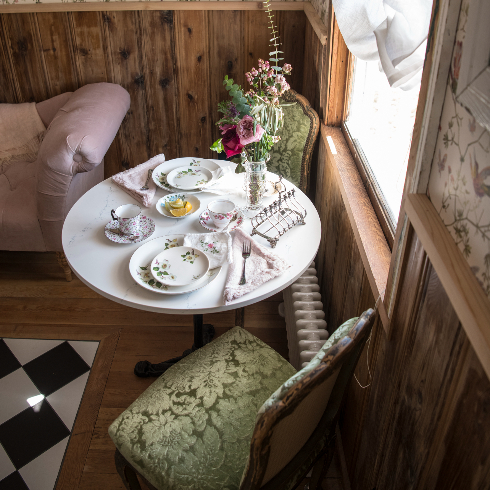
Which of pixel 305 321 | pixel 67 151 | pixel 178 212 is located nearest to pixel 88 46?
pixel 67 151

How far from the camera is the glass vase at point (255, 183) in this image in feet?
5.34

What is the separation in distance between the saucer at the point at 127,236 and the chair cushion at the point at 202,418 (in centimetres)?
42

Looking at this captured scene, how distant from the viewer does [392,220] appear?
4.62 feet

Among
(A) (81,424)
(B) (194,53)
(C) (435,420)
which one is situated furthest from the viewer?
(B) (194,53)

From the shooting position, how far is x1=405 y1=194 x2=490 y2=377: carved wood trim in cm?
67

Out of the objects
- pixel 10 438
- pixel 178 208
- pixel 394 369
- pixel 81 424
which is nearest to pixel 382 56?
pixel 394 369

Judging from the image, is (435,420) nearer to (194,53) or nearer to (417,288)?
(417,288)

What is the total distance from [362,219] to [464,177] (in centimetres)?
A: 65

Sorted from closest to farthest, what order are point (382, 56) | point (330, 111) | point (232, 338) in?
point (382, 56)
point (232, 338)
point (330, 111)

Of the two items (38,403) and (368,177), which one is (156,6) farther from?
(38,403)

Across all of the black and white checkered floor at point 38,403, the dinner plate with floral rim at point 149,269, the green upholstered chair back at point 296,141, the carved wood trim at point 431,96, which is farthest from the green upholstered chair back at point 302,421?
the green upholstered chair back at point 296,141

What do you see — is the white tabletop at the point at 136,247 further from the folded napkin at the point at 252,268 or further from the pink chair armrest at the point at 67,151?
the pink chair armrest at the point at 67,151

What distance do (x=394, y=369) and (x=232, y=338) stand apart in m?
0.56

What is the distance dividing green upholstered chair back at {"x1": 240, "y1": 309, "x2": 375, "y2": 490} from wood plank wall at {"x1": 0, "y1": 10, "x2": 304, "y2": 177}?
204 centimetres
